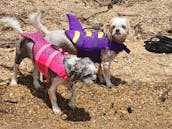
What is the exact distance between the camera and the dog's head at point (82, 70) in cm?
602

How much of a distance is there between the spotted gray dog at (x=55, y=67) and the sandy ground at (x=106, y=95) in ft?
0.71

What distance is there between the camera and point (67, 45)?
7398 millimetres

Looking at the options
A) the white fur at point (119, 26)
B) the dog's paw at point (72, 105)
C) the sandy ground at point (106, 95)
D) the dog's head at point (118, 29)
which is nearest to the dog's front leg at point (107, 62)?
the sandy ground at point (106, 95)

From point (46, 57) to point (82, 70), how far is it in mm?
734

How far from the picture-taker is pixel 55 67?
634 centimetres

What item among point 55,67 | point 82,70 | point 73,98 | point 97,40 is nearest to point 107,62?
point 97,40

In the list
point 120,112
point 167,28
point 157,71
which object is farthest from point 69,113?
point 167,28

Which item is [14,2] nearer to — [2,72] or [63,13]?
[63,13]

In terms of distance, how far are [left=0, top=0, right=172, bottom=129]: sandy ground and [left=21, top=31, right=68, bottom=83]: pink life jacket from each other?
1.79 feet

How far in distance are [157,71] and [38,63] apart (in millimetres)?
2277

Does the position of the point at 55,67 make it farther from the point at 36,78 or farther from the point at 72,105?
the point at 36,78

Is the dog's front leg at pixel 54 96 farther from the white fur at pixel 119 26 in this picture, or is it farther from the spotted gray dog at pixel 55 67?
the white fur at pixel 119 26

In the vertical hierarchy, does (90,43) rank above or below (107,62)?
above

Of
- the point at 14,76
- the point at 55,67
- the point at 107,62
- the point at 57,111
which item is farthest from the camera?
the point at 107,62
